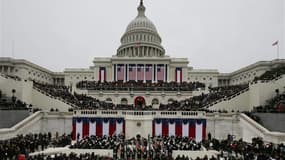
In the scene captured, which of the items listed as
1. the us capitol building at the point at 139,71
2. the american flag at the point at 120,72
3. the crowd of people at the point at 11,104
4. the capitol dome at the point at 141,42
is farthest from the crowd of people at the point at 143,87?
the capitol dome at the point at 141,42

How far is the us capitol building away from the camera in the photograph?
54312mm

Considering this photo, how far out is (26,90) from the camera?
3969 centimetres

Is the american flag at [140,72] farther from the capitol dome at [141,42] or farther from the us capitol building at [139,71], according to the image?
the capitol dome at [141,42]

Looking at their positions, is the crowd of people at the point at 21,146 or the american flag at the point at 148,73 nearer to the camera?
the crowd of people at the point at 21,146

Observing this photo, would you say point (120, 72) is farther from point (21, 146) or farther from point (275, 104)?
point (21, 146)

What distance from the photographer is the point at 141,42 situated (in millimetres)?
92875

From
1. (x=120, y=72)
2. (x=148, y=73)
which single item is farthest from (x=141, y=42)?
(x=120, y=72)

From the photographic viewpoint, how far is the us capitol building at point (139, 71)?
54.3 metres

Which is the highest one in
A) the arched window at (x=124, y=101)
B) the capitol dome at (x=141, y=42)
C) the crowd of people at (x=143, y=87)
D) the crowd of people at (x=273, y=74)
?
the capitol dome at (x=141, y=42)

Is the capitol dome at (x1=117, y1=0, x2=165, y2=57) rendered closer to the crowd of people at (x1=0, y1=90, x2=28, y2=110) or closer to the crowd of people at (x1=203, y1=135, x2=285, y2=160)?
the crowd of people at (x1=0, y1=90, x2=28, y2=110)

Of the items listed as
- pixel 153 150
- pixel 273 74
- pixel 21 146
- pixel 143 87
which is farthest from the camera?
pixel 143 87

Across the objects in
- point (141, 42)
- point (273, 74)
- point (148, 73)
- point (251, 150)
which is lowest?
point (251, 150)

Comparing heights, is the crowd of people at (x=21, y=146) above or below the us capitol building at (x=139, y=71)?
below

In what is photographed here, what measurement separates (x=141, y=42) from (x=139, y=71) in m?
23.6
